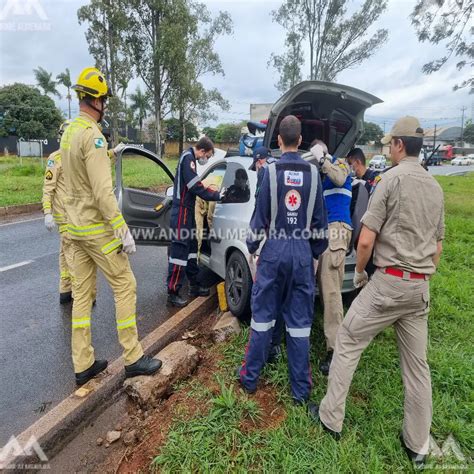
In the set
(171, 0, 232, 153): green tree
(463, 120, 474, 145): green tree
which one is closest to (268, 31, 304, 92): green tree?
(171, 0, 232, 153): green tree

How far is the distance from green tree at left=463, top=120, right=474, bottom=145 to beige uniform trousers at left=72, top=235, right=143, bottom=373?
90.8 m

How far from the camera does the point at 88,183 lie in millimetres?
2527

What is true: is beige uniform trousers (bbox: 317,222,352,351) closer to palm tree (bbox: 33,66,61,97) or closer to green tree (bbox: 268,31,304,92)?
green tree (bbox: 268,31,304,92)

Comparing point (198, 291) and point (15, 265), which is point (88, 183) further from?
point (15, 265)

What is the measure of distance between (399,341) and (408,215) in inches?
31.2

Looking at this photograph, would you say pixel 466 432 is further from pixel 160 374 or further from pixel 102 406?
pixel 102 406

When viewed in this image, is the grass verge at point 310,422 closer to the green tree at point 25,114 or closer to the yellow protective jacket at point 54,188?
the yellow protective jacket at point 54,188

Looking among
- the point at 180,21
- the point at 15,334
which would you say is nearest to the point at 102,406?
the point at 15,334

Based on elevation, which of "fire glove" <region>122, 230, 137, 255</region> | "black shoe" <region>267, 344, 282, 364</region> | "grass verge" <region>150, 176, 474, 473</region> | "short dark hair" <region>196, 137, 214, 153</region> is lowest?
"grass verge" <region>150, 176, 474, 473</region>

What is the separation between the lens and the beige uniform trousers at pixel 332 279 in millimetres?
2910

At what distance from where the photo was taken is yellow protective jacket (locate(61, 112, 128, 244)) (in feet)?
7.94

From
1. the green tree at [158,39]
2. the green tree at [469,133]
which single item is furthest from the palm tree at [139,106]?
the green tree at [469,133]

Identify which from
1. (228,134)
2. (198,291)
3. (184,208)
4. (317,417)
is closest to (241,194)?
(184,208)

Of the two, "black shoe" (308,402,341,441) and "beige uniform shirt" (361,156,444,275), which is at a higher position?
"beige uniform shirt" (361,156,444,275)
